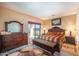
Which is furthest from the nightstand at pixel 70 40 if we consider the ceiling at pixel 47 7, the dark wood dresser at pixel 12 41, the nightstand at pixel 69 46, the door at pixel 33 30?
the dark wood dresser at pixel 12 41

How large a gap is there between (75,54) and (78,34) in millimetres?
454

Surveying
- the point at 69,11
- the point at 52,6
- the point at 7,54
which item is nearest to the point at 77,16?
the point at 69,11

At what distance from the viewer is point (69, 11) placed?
75.6 inches

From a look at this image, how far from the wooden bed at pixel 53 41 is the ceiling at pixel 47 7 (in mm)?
371

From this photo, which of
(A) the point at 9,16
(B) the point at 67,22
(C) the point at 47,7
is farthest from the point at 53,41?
(A) the point at 9,16

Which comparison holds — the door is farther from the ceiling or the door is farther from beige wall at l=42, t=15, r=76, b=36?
the ceiling

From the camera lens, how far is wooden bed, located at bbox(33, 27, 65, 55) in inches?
77.1

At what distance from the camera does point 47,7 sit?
1.95 m

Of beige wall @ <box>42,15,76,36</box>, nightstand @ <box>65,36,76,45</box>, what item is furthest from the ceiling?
nightstand @ <box>65,36,76,45</box>

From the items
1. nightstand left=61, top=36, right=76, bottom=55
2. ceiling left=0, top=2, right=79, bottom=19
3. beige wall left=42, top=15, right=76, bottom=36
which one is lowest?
nightstand left=61, top=36, right=76, bottom=55

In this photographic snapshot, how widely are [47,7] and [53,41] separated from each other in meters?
0.76

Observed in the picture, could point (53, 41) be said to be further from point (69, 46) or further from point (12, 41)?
point (12, 41)

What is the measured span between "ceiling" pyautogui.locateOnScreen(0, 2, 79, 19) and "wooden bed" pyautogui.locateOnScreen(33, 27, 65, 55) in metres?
0.37

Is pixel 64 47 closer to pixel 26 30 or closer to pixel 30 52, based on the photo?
pixel 30 52
